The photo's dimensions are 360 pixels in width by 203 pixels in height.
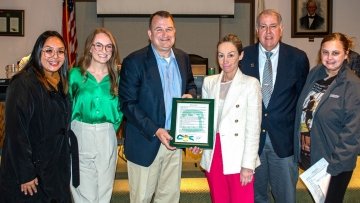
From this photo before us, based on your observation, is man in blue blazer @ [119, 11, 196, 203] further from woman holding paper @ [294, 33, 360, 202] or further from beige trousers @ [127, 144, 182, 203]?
woman holding paper @ [294, 33, 360, 202]

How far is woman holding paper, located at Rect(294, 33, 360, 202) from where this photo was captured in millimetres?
2562

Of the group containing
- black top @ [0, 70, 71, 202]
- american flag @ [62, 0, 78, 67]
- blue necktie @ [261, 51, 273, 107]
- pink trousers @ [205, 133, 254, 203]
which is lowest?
pink trousers @ [205, 133, 254, 203]

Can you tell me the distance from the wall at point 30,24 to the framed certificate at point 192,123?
5.38 m

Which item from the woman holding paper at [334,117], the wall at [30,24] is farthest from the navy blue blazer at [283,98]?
the wall at [30,24]

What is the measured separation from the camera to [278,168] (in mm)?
2945

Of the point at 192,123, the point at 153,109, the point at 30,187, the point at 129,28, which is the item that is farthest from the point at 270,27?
the point at 129,28

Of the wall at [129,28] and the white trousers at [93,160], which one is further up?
the wall at [129,28]

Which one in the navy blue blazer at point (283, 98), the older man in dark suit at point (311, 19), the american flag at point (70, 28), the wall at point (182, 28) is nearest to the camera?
the navy blue blazer at point (283, 98)

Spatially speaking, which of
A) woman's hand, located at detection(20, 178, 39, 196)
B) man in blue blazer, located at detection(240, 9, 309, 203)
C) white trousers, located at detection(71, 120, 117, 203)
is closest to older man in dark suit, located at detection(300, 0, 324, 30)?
man in blue blazer, located at detection(240, 9, 309, 203)

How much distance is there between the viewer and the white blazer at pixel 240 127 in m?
2.67

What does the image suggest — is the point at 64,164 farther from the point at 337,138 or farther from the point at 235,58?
the point at 337,138

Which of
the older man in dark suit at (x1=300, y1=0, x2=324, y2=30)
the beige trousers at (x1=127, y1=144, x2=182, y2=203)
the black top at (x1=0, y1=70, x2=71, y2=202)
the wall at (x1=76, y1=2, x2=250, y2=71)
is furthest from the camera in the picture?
the older man in dark suit at (x1=300, y1=0, x2=324, y2=30)

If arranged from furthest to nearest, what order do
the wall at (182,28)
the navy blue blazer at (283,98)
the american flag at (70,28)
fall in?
the wall at (182,28), the american flag at (70,28), the navy blue blazer at (283,98)

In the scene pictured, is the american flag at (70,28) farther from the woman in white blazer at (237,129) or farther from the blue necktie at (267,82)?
the woman in white blazer at (237,129)
